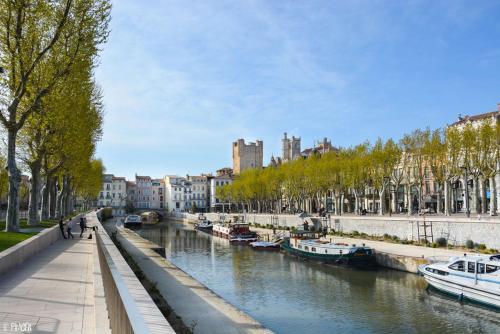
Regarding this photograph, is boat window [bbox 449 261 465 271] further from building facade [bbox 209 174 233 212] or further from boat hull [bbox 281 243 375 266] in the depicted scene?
building facade [bbox 209 174 233 212]

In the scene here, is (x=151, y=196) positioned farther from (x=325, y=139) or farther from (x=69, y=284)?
(x=69, y=284)

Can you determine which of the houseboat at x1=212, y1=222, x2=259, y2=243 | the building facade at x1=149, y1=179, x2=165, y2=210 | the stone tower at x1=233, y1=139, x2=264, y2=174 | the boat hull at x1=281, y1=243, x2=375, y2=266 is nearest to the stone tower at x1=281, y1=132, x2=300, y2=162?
the stone tower at x1=233, y1=139, x2=264, y2=174

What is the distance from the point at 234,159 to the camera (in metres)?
159

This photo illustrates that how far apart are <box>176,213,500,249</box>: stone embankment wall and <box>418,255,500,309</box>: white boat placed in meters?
9.59

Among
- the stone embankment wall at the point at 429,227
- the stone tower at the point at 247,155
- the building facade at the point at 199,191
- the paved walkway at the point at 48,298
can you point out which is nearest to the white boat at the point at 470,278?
the stone embankment wall at the point at 429,227

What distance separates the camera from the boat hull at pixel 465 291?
75.2ft

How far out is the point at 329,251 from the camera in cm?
3828

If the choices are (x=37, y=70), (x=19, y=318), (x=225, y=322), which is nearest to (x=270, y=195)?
(x=37, y=70)

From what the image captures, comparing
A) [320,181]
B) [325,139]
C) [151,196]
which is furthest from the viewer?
[151,196]

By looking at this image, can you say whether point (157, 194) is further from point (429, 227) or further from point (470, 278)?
point (470, 278)

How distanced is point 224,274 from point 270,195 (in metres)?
58.4

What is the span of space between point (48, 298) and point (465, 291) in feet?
69.0

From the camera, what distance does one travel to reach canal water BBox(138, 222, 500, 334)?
66.4ft

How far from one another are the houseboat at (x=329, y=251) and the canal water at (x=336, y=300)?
83 cm
